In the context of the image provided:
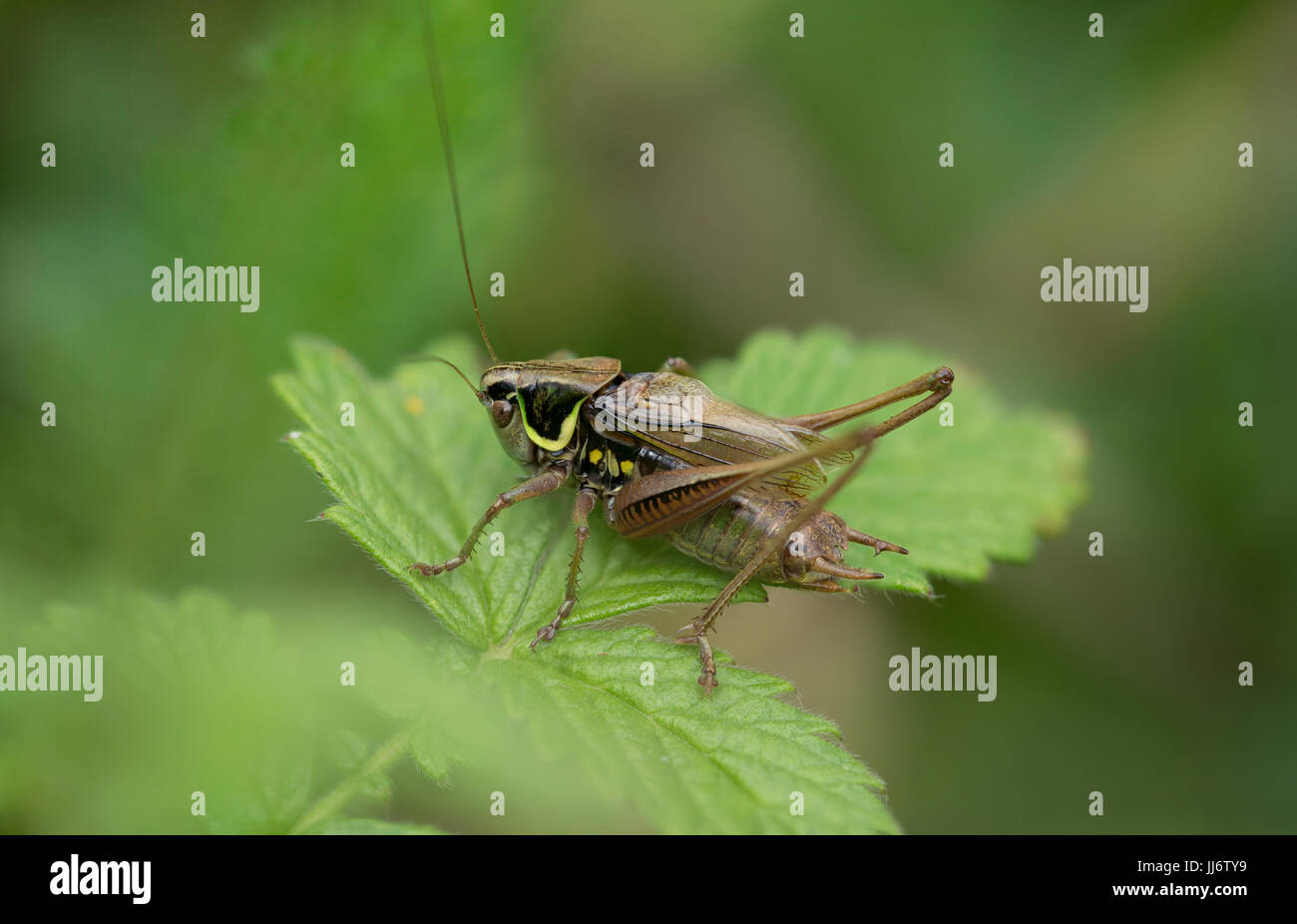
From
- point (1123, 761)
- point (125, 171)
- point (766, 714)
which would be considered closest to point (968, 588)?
point (1123, 761)

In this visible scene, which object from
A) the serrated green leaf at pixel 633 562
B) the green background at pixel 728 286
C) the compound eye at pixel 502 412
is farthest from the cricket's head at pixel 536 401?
the green background at pixel 728 286

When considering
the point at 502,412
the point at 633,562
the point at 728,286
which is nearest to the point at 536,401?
the point at 502,412

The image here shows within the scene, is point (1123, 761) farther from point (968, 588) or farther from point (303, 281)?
point (303, 281)

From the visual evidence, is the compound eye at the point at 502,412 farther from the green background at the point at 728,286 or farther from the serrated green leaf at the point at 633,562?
the green background at the point at 728,286

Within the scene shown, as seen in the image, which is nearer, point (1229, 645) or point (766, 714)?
point (766, 714)

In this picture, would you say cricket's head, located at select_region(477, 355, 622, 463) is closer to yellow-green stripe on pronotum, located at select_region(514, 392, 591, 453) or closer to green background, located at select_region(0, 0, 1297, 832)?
yellow-green stripe on pronotum, located at select_region(514, 392, 591, 453)

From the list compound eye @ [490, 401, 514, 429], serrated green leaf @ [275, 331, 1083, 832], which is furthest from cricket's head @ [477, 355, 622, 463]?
serrated green leaf @ [275, 331, 1083, 832]
